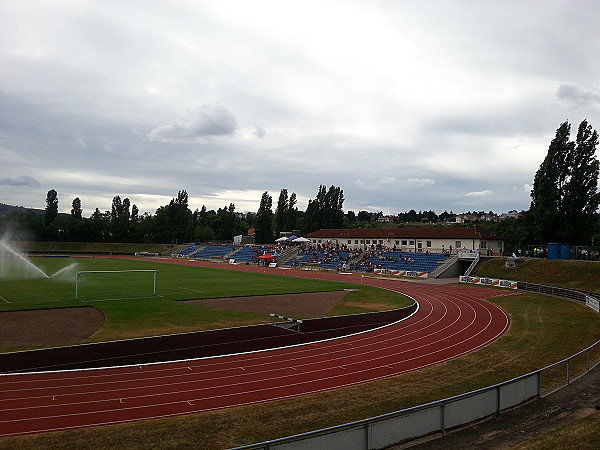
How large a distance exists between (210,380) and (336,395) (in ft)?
14.6

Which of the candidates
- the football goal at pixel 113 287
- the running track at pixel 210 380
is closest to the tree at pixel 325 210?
the football goal at pixel 113 287

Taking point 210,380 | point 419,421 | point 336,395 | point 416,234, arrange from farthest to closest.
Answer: point 416,234
point 210,380
point 336,395
point 419,421

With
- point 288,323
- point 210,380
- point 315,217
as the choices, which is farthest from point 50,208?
point 210,380

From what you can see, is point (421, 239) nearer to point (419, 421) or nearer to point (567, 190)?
point (567, 190)

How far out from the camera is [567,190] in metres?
57.6

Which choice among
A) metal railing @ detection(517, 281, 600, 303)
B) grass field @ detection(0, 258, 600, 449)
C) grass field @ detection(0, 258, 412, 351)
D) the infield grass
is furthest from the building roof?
the infield grass

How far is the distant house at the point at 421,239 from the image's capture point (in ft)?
209

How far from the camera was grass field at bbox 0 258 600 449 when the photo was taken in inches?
424

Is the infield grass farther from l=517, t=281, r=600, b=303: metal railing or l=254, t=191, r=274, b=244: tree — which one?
l=254, t=191, r=274, b=244: tree

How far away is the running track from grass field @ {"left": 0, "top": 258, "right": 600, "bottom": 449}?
0.79 metres

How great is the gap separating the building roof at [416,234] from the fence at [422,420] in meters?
51.6

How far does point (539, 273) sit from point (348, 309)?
1168 inches

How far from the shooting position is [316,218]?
Answer: 358 feet

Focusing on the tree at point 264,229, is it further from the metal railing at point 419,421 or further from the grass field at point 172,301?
the metal railing at point 419,421
